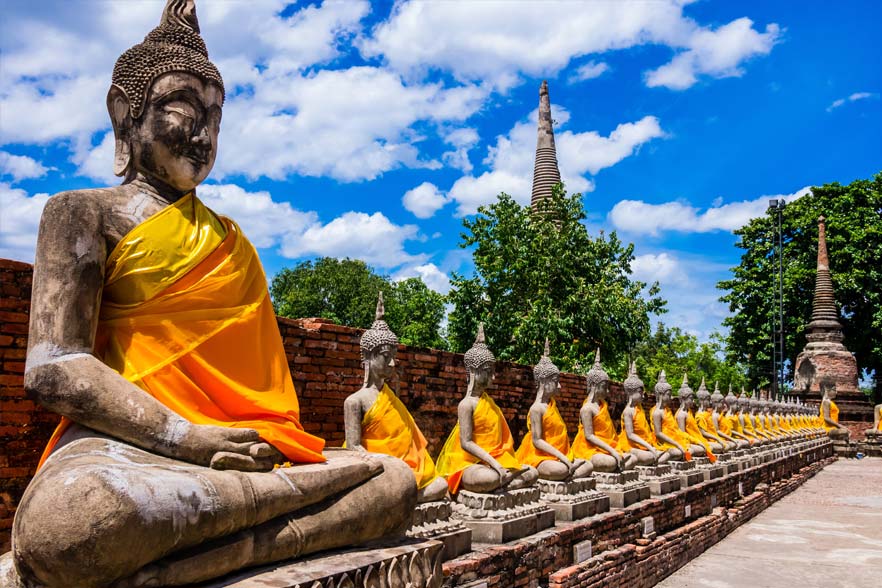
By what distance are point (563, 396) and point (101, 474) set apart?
36.7ft

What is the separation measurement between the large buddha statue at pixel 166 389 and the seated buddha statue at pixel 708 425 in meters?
12.7

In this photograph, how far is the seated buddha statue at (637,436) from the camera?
10602 mm

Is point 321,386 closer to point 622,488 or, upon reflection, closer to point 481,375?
point 481,375

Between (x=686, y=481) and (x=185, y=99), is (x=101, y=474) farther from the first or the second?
(x=686, y=481)

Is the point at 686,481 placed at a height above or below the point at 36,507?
below

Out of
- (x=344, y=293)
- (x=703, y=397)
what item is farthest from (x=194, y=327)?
Result: (x=344, y=293)

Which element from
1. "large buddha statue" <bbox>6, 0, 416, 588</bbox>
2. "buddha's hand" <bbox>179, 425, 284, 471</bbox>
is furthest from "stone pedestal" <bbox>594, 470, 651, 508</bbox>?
"buddha's hand" <bbox>179, 425, 284, 471</bbox>

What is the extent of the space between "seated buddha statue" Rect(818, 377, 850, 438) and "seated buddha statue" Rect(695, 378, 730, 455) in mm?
16665

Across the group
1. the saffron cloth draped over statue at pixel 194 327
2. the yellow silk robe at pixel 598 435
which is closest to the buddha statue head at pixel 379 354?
the saffron cloth draped over statue at pixel 194 327

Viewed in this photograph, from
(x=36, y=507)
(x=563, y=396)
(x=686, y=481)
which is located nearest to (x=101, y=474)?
(x=36, y=507)

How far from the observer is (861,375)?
3422cm

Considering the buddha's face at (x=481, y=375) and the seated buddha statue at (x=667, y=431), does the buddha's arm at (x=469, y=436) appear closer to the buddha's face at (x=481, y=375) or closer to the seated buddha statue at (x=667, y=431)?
the buddha's face at (x=481, y=375)

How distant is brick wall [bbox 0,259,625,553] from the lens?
15.3 feet

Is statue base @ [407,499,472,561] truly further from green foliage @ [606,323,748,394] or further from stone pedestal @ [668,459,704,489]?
green foliage @ [606,323,748,394]
